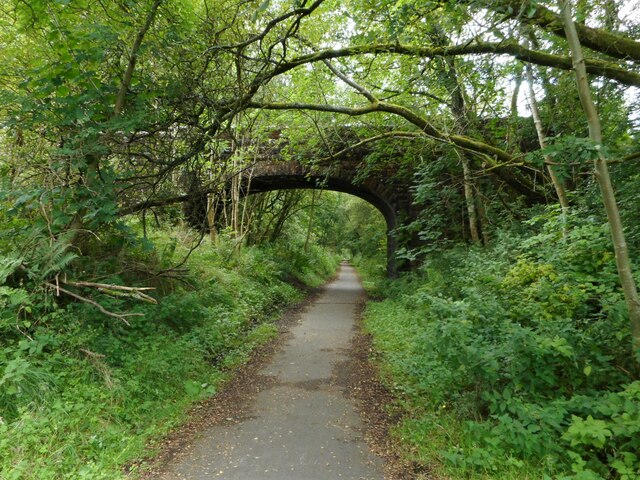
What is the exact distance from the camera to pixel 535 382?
321 cm

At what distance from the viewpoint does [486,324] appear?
3.97 metres

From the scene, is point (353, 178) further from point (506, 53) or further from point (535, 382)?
point (535, 382)

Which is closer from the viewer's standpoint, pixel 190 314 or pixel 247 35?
pixel 247 35

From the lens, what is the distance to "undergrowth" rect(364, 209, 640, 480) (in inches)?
105

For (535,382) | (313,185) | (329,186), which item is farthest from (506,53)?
(313,185)

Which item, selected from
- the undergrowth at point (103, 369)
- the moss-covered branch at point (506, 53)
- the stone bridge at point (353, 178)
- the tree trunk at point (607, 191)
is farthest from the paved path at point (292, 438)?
the stone bridge at point (353, 178)

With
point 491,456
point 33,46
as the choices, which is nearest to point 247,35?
point 33,46

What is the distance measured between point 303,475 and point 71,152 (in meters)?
3.98

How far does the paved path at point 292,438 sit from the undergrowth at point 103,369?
22.9 inches

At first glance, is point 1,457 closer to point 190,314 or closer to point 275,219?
point 190,314

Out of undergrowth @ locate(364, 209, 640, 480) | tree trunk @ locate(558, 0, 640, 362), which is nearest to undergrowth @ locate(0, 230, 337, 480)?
undergrowth @ locate(364, 209, 640, 480)

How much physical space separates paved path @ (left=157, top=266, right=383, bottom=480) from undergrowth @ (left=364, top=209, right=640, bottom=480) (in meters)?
0.58

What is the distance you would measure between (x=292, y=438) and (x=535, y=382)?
7.47 ft

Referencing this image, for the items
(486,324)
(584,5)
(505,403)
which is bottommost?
(505,403)
